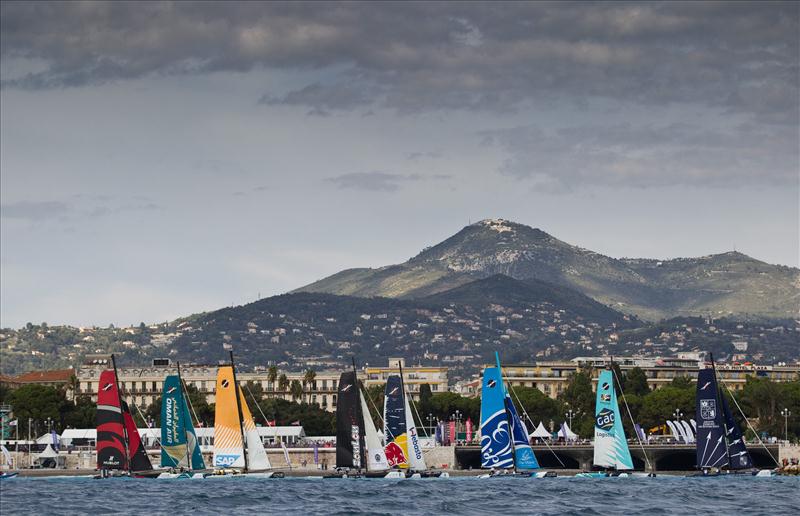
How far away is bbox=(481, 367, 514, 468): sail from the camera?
394ft

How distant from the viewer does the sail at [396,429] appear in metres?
125

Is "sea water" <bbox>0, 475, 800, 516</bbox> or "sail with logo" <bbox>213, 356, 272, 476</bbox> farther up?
"sail with logo" <bbox>213, 356, 272, 476</bbox>

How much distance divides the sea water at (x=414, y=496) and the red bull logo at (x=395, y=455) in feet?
8.54

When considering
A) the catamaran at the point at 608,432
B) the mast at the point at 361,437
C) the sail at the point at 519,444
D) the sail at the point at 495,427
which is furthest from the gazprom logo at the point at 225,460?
the catamaran at the point at 608,432

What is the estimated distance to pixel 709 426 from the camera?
11925 cm

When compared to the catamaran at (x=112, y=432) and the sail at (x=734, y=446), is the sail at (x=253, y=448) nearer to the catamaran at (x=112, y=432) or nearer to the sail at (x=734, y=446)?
the catamaran at (x=112, y=432)

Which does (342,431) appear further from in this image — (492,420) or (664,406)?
(664,406)

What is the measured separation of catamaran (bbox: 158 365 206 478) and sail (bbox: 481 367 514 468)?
24.6 metres

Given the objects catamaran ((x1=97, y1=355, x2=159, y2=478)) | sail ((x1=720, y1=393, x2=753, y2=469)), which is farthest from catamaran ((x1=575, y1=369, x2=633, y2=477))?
catamaran ((x1=97, y1=355, x2=159, y2=478))

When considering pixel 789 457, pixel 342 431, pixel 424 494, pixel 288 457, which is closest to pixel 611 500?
pixel 424 494

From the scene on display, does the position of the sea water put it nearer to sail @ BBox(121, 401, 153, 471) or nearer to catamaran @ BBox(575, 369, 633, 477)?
sail @ BBox(121, 401, 153, 471)

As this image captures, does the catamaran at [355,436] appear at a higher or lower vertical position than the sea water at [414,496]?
higher

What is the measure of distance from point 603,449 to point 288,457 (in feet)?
148

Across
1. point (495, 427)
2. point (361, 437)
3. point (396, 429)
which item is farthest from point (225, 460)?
point (495, 427)
